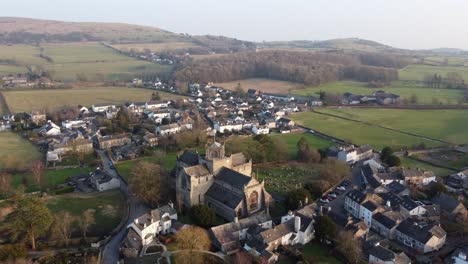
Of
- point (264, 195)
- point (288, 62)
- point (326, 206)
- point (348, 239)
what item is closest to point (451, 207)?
point (326, 206)

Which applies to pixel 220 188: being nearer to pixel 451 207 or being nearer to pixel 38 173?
pixel 38 173

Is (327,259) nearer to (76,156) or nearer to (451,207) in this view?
(451,207)

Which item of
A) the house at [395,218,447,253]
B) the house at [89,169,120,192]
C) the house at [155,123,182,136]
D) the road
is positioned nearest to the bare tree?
the house at [89,169,120,192]

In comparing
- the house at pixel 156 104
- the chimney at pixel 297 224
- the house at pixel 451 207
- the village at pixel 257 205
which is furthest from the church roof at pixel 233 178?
the house at pixel 156 104

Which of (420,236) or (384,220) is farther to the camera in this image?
(384,220)

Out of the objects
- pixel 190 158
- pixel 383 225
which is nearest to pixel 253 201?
pixel 190 158

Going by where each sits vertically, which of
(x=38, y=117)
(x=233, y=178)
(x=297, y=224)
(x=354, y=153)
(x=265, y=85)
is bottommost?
(x=38, y=117)
